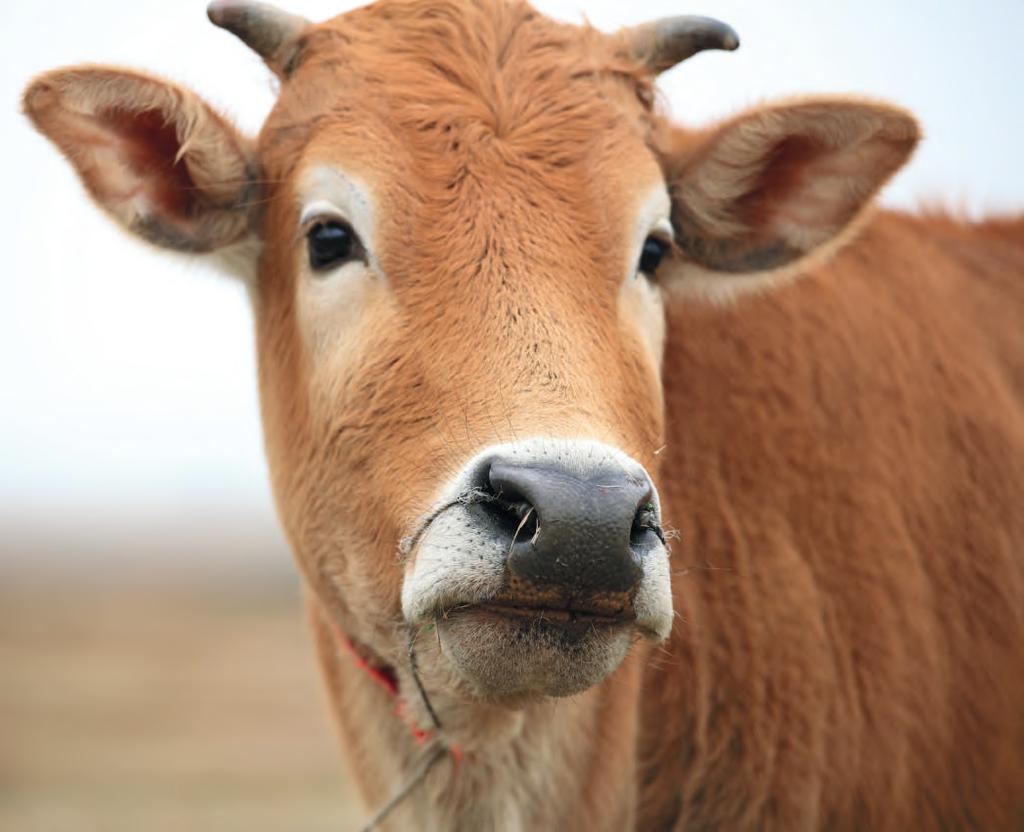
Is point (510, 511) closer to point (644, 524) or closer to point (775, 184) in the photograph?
point (644, 524)

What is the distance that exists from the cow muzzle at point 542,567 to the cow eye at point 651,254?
139 centimetres

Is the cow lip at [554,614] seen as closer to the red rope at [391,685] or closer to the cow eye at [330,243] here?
the red rope at [391,685]

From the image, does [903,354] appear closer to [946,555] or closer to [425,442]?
[946,555]

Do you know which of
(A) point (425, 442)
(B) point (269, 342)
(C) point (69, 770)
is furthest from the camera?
(C) point (69, 770)

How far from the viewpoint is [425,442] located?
11.8ft

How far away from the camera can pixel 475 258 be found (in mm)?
3768

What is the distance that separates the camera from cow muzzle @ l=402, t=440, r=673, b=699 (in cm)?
301

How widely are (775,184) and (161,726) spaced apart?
16642 mm

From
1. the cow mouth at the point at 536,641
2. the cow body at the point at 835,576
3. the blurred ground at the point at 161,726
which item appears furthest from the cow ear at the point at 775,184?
the blurred ground at the point at 161,726

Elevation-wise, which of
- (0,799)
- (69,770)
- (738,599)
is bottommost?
(69,770)

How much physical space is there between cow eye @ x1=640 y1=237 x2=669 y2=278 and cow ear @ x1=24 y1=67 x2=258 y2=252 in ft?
4.81

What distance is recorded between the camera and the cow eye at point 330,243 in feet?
13.4

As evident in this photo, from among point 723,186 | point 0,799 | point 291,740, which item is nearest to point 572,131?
point 723,186

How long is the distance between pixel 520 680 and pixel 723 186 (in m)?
2.34
